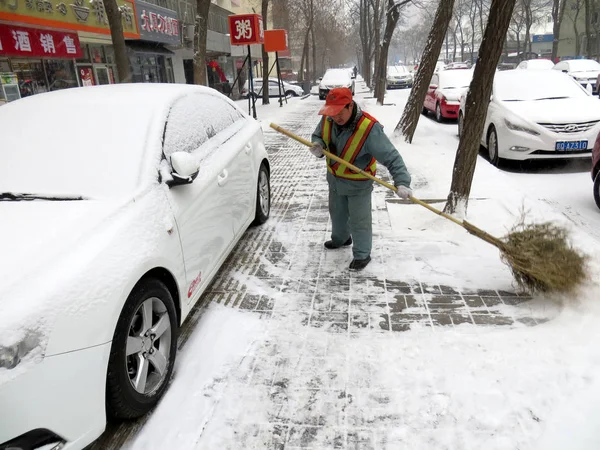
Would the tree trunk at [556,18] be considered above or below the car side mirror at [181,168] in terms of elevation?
above

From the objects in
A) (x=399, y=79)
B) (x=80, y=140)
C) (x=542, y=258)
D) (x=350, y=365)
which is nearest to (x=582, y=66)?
(x=399, y=79)

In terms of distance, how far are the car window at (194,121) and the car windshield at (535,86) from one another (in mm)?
5918

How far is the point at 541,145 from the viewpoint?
7.07 metres

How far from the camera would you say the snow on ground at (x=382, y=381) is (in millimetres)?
2338

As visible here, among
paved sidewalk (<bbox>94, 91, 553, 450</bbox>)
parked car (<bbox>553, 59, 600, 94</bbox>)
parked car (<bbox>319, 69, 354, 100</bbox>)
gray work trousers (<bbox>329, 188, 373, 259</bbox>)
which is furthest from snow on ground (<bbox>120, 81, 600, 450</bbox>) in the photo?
parked car (<bbox>319, 69, 354, 100</bbox>)

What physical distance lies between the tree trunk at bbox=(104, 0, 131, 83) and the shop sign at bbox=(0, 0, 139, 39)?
3.50 m

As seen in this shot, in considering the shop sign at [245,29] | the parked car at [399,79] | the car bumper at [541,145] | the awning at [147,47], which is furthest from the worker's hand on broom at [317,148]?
the parked car at [399,79]

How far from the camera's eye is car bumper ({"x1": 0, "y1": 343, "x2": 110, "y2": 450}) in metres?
1.70

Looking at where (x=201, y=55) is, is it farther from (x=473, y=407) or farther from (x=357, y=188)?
(x=473, y=407)

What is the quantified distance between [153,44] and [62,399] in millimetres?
21305

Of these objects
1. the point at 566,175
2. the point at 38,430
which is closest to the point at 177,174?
the point at 38,430

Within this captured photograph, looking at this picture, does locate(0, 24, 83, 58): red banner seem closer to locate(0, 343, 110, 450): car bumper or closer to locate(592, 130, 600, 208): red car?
locate(0, 343, 110, 450): car bumper

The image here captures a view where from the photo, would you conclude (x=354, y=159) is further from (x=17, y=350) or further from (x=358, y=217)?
(x=17, y=350)

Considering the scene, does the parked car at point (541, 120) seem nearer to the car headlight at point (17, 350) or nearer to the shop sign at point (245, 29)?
the car headlight at point (17, 350)
